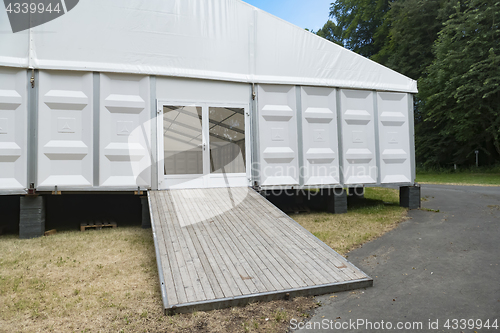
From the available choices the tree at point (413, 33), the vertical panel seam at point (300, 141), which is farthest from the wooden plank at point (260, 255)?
the tree at point (413, 33)

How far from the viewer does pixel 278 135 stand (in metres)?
7.75

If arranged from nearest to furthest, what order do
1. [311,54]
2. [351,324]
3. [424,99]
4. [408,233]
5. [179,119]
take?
[351,324], [408,233], [179,119], [311,54], [424,99]

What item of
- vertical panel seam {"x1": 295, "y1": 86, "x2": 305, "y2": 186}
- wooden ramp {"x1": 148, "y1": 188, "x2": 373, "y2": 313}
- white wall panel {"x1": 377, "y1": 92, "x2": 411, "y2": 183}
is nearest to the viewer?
wooden ramp {"x1": 148, "y1": 188, "x2": 373, "y2": 313}

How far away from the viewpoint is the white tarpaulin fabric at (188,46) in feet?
21.4

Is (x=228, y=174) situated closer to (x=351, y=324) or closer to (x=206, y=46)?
(x=206, y=46)

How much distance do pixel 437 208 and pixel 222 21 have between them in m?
7.21

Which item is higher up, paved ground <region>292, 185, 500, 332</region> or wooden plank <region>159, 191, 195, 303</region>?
wooden plank <region>159, 191, 195, 303</region>

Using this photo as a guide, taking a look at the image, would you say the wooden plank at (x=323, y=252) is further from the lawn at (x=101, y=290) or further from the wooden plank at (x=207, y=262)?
the wooden plank at (x=207, y=262)

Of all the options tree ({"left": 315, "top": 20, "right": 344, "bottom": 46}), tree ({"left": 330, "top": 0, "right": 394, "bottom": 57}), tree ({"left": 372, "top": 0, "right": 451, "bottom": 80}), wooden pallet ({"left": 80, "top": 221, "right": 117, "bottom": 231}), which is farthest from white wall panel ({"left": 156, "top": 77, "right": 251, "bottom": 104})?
tree ({"left": 315, "top": 20, "right": 344, "bottom": 46})

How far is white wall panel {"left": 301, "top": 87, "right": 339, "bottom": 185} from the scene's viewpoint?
26.0ft

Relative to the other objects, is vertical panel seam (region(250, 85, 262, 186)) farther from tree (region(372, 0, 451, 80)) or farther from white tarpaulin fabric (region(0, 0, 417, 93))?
tree (region(372, 0, 451, 80))

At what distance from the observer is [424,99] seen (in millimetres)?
24047

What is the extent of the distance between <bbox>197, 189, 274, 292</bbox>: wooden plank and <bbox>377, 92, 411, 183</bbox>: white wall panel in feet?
16.2

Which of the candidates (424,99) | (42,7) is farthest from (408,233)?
(424,99)
